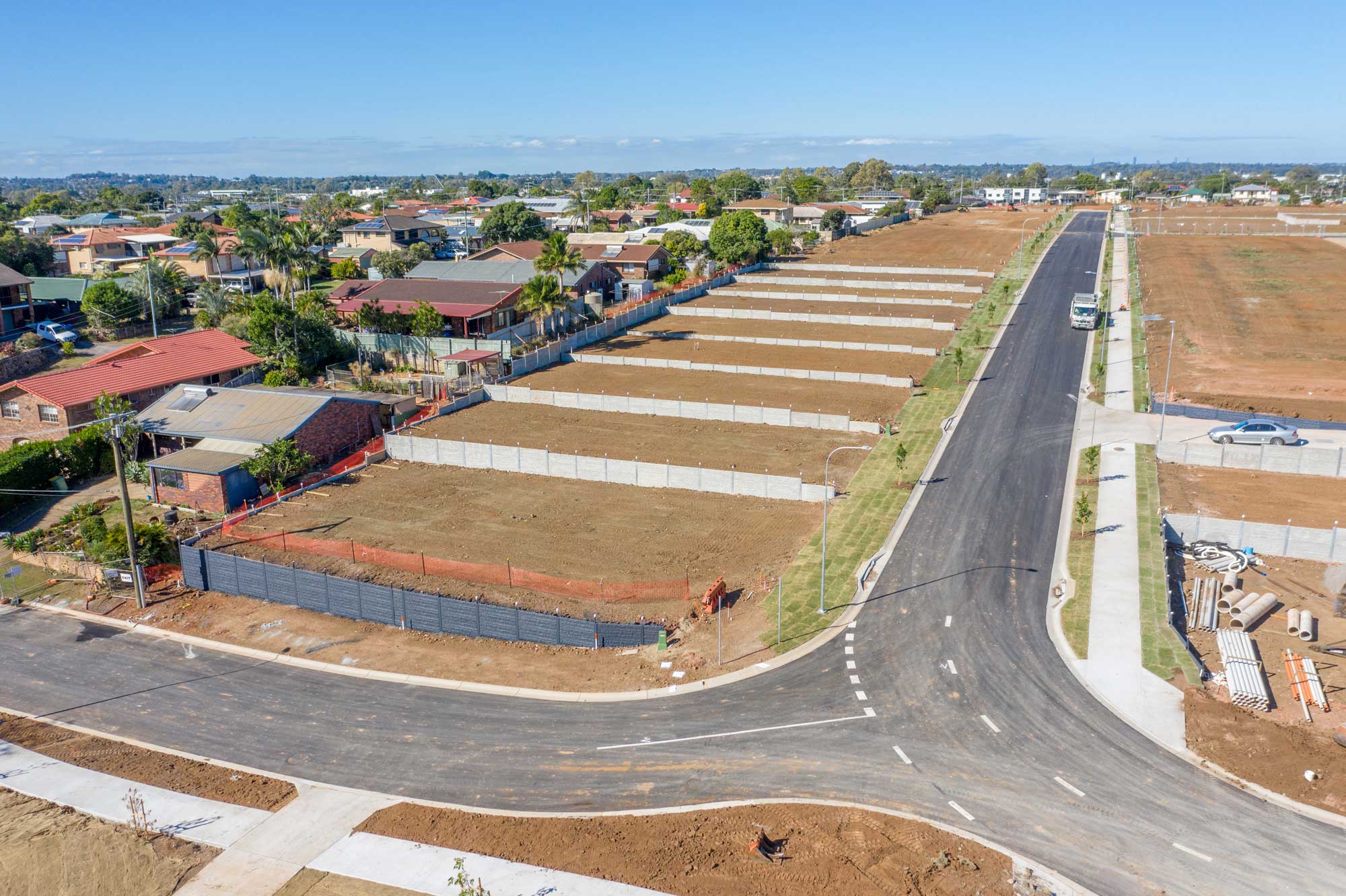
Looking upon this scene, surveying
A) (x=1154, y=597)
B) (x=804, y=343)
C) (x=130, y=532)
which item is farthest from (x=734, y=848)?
(x=804, y=343)

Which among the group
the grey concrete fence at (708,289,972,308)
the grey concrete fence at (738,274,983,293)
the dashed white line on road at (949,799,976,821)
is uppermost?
the grey concrete fence at (738,274,983,293)

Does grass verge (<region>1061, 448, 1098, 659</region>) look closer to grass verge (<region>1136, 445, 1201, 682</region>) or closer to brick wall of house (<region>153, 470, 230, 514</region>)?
grass verge (<region>1136, 445, 1201, 682</region>)

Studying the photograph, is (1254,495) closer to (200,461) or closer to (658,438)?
(658,438)

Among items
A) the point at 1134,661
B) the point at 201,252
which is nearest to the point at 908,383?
the point at 1134,661

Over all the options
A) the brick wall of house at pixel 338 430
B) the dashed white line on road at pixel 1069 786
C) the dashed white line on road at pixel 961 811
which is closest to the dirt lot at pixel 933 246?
the brick wall of house at pixel 338 430

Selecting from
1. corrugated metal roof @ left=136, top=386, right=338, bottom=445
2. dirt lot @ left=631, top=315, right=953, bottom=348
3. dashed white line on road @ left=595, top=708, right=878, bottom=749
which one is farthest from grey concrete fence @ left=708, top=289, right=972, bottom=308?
dashed white line on road @ left=595, top=708, right=878, bottom=749

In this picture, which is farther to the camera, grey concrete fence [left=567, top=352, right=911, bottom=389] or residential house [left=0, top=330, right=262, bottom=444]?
grey concrete fence [left=567, top=352, right=911, bottom=389]
